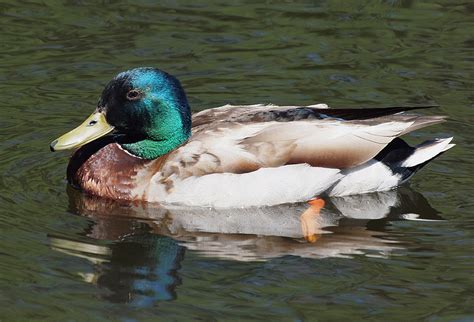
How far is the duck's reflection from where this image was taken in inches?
356

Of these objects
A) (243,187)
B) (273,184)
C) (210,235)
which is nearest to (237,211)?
(243,187)

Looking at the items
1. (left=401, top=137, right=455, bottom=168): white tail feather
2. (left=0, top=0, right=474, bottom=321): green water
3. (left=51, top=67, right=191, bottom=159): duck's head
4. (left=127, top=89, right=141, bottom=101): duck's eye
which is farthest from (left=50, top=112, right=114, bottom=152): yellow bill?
(left=401, top=137, right=455, bottom=168): white tail feather

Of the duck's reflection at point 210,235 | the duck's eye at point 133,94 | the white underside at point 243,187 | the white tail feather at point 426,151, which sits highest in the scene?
the duck's eye at point 133,94

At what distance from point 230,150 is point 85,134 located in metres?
1.22

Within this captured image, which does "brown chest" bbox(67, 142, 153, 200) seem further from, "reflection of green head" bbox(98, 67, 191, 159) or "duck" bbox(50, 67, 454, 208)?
"reflection of green head" bbox(98, 67, 191, 159)

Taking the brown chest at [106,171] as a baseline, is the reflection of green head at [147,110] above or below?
above

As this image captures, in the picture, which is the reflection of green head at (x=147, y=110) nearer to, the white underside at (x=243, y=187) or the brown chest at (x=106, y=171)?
Answer: the brown chest at (x=106, y=171)

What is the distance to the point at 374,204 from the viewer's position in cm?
1085

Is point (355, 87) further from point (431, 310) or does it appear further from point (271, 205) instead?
point (431, 310)

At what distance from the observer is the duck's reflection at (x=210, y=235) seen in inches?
356

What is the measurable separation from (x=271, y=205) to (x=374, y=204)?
903mm

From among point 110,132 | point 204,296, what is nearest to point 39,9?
point 110,132

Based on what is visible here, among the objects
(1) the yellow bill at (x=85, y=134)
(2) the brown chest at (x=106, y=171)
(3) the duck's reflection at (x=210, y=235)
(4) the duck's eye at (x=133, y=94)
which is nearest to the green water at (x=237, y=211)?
(3) the duck's reflection at (x=210, y=235)

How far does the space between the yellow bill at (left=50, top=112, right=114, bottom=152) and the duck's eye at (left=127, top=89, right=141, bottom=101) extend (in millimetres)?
275
